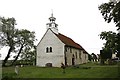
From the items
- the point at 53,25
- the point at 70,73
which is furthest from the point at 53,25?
the point at 70,73

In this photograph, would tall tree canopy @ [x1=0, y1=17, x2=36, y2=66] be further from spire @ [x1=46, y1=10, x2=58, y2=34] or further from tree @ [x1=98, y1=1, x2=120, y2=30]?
tree @ [x1=98, y1=1, x2=120, y2=30]

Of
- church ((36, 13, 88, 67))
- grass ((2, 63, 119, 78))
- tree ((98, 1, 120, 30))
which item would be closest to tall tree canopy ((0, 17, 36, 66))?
church ((36, 13, 88, 67))

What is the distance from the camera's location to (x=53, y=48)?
218 feet

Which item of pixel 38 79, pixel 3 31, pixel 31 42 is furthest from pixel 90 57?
pixel 38 79

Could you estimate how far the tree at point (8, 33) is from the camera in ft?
252

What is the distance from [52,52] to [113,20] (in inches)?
1321

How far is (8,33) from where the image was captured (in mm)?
77562

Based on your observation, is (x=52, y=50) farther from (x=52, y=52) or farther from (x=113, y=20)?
(x=113, y=20)

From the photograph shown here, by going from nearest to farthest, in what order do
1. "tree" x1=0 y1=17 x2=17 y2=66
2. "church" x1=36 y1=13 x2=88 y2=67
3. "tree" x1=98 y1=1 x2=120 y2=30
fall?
"tree" x1=98 y1=1 x2=120 y2=30 < "church" x1=36 y1=13 x2=88 y2=67 < "tree" x1=0 y1=17 x2=17 y2=66

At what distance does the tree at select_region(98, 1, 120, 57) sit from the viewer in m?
33.7

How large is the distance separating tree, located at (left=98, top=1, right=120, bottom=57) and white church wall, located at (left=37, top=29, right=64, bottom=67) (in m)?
31.3

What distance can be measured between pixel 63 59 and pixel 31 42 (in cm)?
1774

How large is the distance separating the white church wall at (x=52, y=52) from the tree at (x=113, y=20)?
31.3m

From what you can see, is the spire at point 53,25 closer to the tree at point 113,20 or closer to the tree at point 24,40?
the tree at point 24,40
